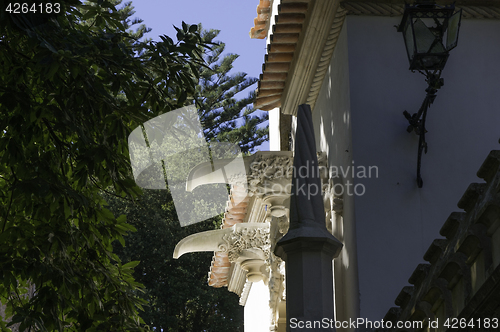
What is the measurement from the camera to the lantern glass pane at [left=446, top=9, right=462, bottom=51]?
5.83 metres

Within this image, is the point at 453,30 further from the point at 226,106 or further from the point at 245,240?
the point at 226,106

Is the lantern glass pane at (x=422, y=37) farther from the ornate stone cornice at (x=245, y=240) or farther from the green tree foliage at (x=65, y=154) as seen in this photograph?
the ornate stone cornice at (x=245, y=240)

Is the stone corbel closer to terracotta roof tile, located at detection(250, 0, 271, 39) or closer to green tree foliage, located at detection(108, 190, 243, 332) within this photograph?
terracotta roof tile, located at detection(250, 0, 271, 39)

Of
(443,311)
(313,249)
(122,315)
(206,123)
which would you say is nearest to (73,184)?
(122,315)

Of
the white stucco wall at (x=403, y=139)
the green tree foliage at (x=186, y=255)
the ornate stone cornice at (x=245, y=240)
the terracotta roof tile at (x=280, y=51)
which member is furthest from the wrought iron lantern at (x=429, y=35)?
the green tree foliage at (x=186, y=255)

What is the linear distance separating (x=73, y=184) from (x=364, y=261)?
9.60 ft

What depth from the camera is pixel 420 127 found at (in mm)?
6848

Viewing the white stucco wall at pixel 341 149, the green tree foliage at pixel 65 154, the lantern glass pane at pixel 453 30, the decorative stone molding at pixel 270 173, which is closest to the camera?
the green tree foliage at pixel 65 154

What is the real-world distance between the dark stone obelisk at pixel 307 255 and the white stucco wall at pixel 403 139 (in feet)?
4.55

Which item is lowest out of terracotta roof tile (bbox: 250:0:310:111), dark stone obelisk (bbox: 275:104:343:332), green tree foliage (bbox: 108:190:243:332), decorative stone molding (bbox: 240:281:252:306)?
dark stone obelisk (bbox: 275:104:343:332)

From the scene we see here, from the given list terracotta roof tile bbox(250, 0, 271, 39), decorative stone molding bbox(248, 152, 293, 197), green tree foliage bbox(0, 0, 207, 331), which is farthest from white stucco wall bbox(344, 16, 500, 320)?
terracotta roof tile bbox(250, 0, 271, 39)

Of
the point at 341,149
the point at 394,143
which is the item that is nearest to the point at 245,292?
the point at 341,149

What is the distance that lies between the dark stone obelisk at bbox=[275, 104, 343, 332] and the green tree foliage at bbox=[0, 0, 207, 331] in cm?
130

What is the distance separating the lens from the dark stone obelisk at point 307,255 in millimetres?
5164
